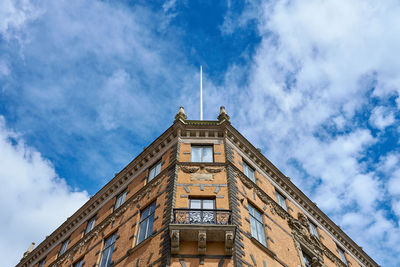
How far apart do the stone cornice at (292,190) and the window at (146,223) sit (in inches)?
293

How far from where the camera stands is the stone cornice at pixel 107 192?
27.1m

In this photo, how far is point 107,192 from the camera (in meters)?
29.8

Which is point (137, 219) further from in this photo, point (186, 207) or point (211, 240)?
→ point (211, 240)

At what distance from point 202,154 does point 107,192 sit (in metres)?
9.24

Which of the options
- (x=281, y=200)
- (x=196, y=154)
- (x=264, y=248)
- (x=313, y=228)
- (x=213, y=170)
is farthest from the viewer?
(x=313, y=228)

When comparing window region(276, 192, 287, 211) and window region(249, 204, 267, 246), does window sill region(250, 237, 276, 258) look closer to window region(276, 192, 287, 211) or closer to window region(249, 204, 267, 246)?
window region(249, 204, 267, 246)

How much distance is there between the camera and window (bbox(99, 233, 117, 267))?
23337 mm

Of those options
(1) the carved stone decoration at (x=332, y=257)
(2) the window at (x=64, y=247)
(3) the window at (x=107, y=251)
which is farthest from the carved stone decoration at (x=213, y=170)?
(2) the window at (x=64, y=247)

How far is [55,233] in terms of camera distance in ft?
109

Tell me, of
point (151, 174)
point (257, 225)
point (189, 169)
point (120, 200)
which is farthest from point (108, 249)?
point (257, 225)

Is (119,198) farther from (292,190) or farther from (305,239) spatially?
(305,239)

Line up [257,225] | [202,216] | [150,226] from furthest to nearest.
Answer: [257,225]
[150,226]
[202,216]

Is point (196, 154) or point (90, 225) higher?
point (196, 154)

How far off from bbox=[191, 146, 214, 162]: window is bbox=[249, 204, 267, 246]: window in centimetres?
422
